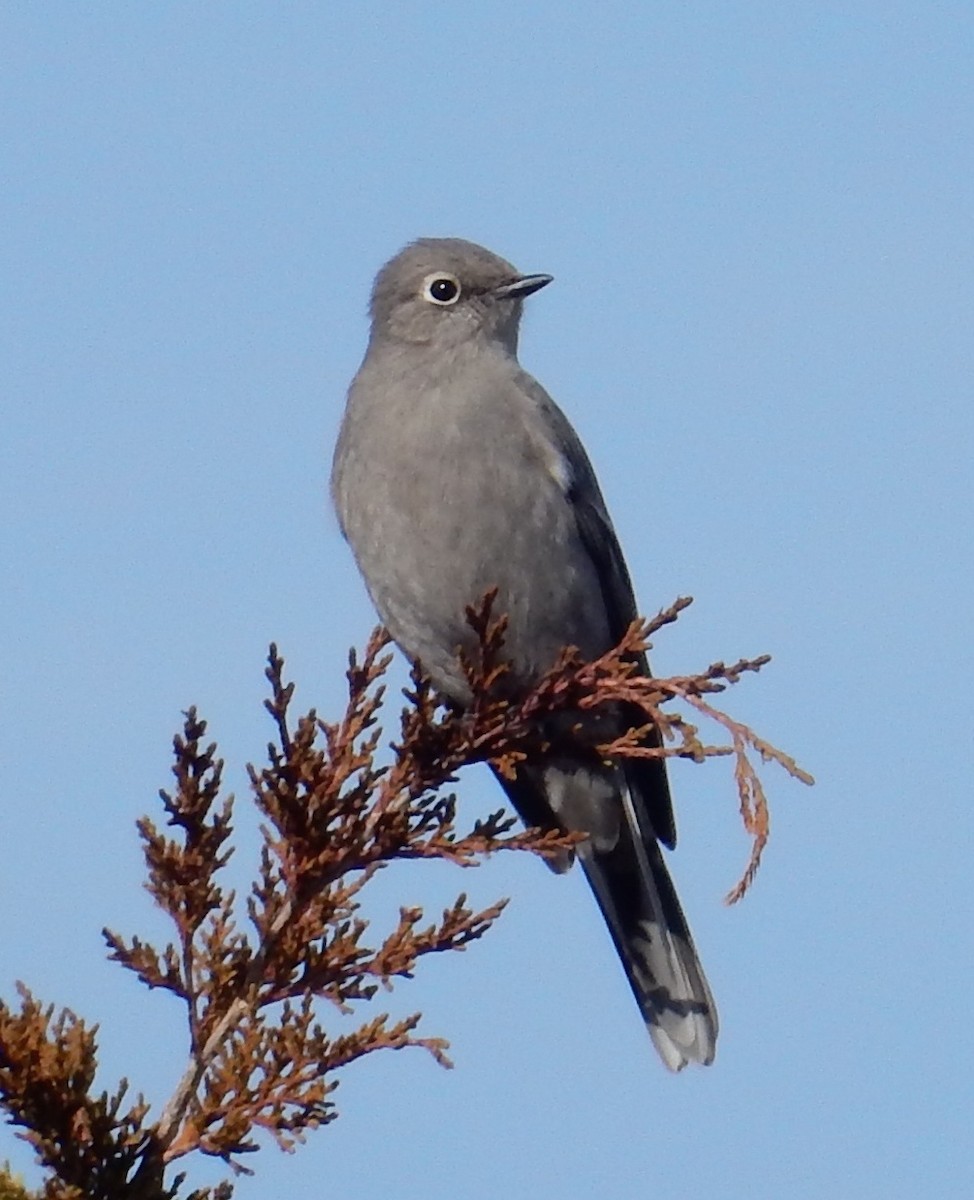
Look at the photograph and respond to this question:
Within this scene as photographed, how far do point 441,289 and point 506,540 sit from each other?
6.01ft

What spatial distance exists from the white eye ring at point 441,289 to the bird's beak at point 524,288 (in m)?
0.18

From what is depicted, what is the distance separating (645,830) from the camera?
7.80 meters

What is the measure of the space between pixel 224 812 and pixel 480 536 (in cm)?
250

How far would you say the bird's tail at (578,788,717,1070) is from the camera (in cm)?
758

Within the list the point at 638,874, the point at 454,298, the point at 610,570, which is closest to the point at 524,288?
the point at 454,298

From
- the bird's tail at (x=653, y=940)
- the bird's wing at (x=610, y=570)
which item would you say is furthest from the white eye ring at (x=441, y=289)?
the bird's tail at (x=653, y=940)

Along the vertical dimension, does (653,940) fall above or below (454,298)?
below

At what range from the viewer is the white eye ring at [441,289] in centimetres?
830

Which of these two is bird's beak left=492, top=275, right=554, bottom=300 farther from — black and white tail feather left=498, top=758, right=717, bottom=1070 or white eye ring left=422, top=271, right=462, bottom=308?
black and white tail feather left=498, top=758, right=717, bottom=1070

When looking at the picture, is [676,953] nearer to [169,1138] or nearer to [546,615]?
[546,615]

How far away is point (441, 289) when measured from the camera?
27.5ft

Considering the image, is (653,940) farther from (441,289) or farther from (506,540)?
(441,289)

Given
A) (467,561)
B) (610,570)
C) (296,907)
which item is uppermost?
(610,570)

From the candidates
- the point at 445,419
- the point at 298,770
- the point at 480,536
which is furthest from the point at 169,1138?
the point at 445,419
